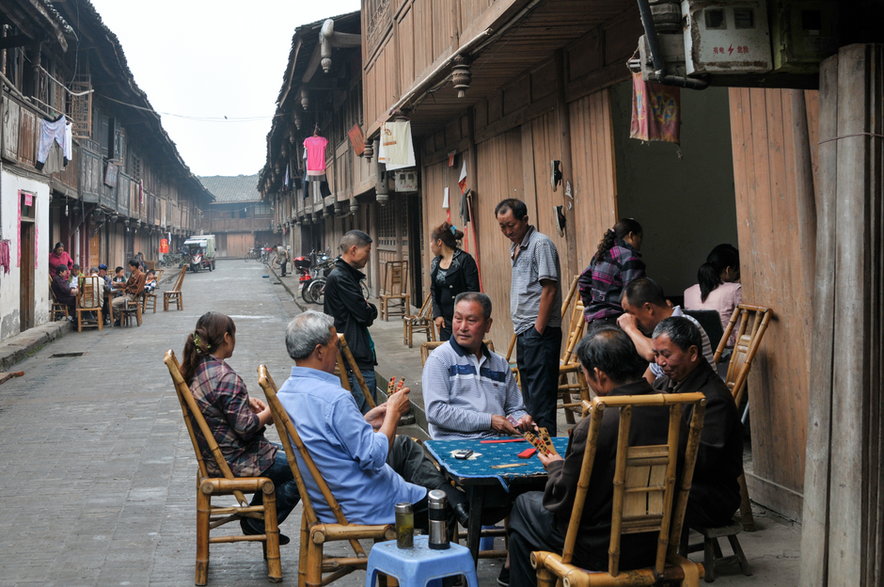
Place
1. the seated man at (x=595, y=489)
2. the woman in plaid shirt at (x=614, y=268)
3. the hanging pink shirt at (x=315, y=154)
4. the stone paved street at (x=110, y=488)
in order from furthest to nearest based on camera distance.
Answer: the hanging pink shirt at (x=315, y=154) → the woman in plaid shirt at (x=614, y=268) → the stone paved street at (x=110, y=488) → the seated man at (x=595, y=489)

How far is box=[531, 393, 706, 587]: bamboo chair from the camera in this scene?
2732 millimetres

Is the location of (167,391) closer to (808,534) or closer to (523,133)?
(523,133)

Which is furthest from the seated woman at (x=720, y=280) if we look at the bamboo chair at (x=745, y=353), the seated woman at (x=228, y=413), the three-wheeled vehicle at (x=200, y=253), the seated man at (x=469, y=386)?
the three-wheeled vehicle at (x=200, y=253)

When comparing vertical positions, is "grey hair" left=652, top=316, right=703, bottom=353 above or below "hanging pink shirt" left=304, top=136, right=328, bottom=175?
below

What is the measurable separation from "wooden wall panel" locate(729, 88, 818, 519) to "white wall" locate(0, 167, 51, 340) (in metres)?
14.1

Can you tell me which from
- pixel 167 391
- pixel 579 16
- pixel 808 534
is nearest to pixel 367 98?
pixel 167 391

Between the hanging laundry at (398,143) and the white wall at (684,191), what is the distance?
4744 mm

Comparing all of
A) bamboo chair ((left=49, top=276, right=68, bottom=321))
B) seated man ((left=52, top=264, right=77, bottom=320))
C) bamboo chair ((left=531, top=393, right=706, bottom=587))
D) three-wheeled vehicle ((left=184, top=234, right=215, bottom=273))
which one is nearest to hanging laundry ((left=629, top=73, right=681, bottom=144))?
bamboo chair ((left=531, top=393, right=706, bottom=587))

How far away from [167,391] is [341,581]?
6.85 m

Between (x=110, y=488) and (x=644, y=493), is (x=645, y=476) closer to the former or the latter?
(x=644, y=493)

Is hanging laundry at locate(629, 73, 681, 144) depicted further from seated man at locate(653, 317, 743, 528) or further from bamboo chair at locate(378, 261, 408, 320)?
bamboo chair at locate(378, 261, 408, 320)

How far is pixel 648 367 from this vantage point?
493 cm

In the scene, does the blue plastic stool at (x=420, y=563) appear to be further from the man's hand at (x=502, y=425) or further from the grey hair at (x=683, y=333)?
the grey hair at (x=683, y=333)

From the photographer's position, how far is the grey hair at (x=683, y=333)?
3.78m
